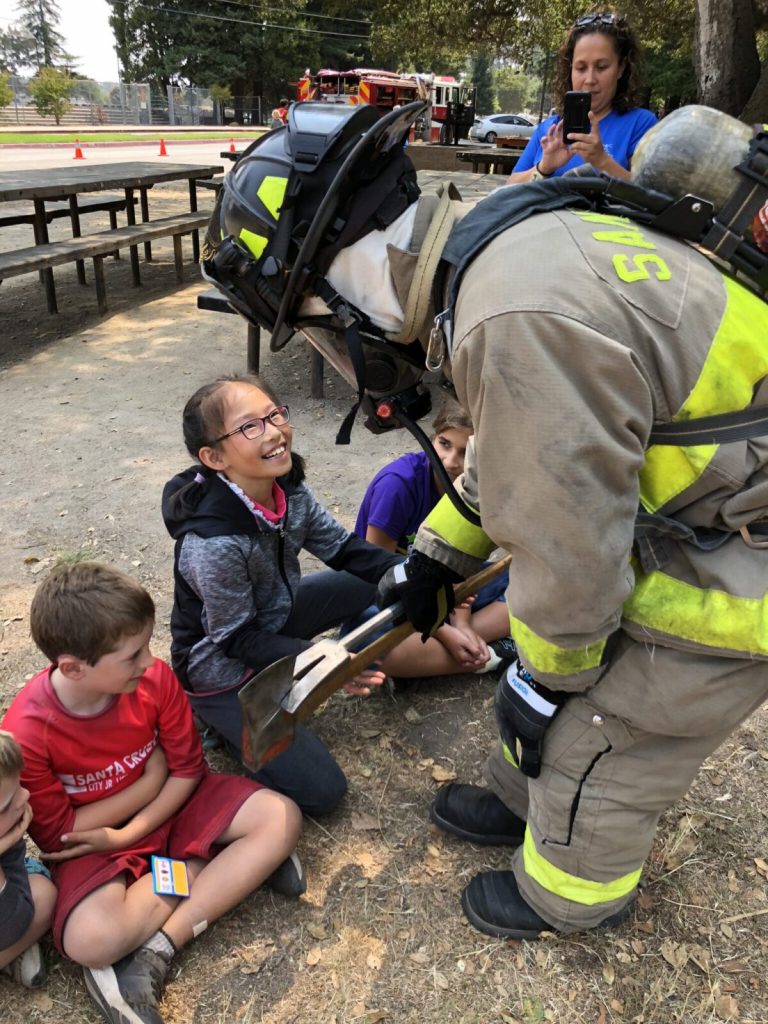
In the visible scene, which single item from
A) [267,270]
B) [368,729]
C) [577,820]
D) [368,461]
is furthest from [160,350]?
[577,820]

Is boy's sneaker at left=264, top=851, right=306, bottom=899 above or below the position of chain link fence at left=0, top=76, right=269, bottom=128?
below

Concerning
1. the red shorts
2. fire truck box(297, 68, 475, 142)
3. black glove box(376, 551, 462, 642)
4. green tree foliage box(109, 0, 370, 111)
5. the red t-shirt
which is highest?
green tree foliage box(109, 0, 370, 111)

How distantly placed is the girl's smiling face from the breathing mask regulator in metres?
0.42

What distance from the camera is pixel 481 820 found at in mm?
2229

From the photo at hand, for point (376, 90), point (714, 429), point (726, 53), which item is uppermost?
point (376, 90)

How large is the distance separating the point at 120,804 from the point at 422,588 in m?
0.93

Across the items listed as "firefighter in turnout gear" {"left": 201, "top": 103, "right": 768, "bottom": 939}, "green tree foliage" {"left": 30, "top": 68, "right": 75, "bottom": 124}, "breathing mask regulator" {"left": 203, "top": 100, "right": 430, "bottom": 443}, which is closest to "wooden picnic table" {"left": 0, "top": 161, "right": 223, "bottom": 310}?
"breathing mask regulator" {"left": 203, "top": 100, "right": 430, "bottom": 443}

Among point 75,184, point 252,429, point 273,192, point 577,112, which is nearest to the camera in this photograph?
point 273,192

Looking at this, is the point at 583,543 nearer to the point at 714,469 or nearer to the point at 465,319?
the point at 714,469

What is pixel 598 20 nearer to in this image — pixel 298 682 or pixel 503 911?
pixel 298 682

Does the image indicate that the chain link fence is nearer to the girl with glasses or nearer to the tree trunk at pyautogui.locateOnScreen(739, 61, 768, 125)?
the tree trunk at pyautogui.locateOnScreen(739, 61, 768, 125)

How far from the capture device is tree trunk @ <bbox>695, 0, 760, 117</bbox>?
287 inches

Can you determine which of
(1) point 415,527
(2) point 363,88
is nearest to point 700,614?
(1) point 415,527

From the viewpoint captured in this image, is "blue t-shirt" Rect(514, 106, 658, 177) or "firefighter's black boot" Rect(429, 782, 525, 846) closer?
"firefighter's black boot" Rect(429, 782, 525, 846)
